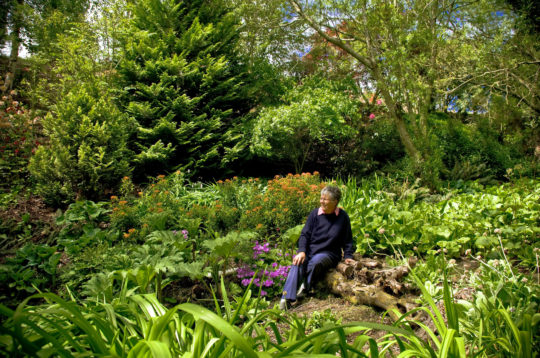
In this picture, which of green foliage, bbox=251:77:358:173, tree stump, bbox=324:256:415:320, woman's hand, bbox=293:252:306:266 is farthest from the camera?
green foliage, bbox=251:77:358:173

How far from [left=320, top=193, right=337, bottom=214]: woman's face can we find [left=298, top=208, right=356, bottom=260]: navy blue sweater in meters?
0.06

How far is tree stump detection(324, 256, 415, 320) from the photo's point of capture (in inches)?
105

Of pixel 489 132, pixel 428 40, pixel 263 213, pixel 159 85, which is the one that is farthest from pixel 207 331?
pixel 489 132

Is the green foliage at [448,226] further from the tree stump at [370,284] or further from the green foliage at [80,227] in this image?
the green foliage at [80,227]

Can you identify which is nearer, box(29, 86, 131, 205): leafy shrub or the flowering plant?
the flowering plant

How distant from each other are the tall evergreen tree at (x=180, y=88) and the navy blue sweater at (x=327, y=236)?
13.2 feet

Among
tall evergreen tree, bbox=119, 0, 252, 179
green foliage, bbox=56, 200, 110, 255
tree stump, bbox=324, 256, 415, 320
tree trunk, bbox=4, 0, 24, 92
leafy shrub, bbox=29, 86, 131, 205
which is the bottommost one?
tree stump, bbox=324, 256, 415, 320

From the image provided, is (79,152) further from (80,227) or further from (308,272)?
(308,272)

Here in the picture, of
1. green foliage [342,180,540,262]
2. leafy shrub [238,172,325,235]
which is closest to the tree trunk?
leafy shrub [238,172,325,235]

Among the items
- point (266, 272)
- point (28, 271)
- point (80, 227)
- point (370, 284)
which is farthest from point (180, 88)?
point (370, 284)

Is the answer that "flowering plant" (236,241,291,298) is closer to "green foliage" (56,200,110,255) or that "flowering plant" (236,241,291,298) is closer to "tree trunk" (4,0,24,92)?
"green foliage" (56,200,110,255)

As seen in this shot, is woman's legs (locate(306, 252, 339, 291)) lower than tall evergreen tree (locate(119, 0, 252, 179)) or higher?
lower

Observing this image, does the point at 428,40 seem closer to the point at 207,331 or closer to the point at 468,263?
the point at 468,263

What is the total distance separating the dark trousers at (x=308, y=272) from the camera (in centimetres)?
304
